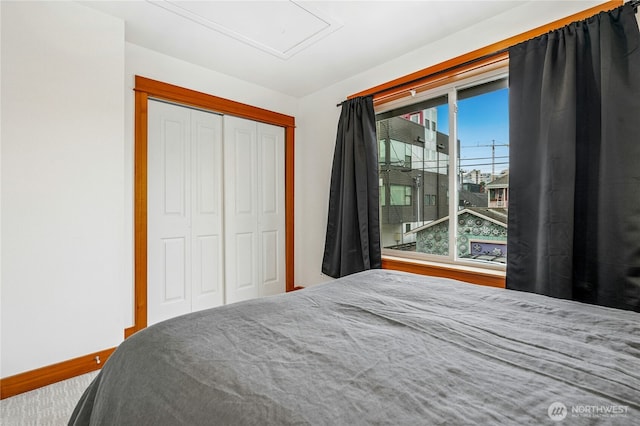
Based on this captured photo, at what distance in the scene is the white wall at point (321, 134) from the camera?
8.50 ft

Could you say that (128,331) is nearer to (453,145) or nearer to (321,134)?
(321,134)

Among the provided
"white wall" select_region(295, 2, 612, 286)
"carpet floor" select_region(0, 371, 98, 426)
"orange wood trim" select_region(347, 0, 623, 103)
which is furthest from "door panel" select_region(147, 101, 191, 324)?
"orange wood trim" select_region(347, 0, 623, 103)

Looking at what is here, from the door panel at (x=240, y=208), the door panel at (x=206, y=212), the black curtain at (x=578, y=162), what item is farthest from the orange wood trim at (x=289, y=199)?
the black curtain at (x=578, y=162)

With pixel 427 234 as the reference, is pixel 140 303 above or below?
below

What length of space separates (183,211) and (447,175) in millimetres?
2425

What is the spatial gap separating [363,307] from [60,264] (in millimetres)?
2061

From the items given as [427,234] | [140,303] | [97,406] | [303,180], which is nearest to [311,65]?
[303,180]

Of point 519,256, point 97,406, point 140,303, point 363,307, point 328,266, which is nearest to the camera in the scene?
point 97,406

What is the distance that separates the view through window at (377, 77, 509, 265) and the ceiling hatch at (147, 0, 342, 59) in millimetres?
1135

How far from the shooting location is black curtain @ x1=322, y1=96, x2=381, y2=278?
10.0 feet

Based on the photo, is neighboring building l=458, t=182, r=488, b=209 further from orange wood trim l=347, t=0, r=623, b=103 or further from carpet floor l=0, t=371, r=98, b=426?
carpet floor l=0, t=371, r=98, b=426

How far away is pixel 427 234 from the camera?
2.92 metres

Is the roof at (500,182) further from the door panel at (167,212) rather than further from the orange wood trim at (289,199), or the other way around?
the door panel at (167,212)

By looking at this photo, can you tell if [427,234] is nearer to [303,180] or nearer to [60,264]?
[303,180]
